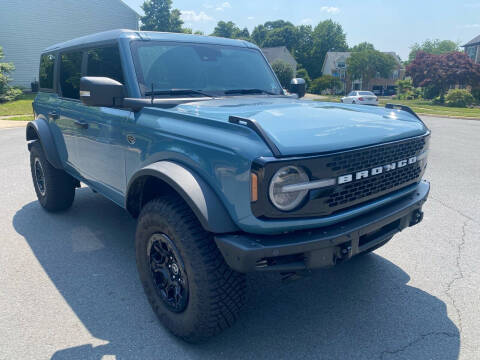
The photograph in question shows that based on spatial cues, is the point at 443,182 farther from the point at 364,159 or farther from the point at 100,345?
the point at 100,345

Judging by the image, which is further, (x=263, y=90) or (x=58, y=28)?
(x=58, y=28)

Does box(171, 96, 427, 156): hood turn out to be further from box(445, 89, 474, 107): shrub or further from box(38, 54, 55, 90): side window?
box(445, 89, 474, 107): shrub

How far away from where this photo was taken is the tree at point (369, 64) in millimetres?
63469

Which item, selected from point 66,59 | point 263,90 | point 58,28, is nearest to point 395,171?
point 263,90

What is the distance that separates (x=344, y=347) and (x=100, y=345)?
5.24ft

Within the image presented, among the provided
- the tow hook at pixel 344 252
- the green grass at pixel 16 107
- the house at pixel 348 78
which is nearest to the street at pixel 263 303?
the tow hook at pixel 344 252

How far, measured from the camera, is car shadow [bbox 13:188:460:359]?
260 centimetres

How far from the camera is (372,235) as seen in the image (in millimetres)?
2639

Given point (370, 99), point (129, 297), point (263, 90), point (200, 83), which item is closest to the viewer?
point (129, 297)

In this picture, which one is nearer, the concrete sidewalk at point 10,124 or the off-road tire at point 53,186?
the off-road tire at point 53,186

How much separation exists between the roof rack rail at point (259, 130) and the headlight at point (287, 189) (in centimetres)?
11

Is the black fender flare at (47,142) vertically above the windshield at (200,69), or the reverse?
the windshield at (200,69)

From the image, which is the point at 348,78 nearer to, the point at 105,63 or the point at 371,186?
the point at 105,63

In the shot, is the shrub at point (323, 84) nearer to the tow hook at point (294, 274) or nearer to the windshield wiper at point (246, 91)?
the windshield wiper at point (246, 91)
